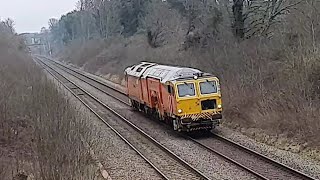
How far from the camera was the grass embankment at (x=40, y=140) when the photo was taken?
38.5ft

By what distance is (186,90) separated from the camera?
21016 mm

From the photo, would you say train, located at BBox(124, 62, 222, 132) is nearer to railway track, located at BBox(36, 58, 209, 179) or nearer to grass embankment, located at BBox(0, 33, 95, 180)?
railway track, located at BBox(36, 58, 209, 179)

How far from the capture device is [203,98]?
823 inches

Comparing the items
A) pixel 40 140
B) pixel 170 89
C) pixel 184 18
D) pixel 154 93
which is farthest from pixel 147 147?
pixel 184 18

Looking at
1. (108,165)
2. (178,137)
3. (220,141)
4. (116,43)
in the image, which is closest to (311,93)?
(220,141)

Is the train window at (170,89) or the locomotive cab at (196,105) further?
the train window at (170,89)

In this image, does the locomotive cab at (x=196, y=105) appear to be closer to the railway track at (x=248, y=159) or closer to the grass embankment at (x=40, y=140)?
the railway track at (x=248, y=159)

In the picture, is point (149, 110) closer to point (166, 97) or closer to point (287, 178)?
point (166, 97)

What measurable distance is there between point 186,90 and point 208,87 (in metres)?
0.95

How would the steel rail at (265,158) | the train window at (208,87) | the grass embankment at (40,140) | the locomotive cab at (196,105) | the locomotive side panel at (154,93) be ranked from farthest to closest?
the locomotive side panel at (154,93), the train window at (208,87), the locomotive cab at (196,105), the steel rail at (265,158), the grass embankment at (40,140)

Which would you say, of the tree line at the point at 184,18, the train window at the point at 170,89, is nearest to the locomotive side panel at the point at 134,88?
the train window at the point at 170,89

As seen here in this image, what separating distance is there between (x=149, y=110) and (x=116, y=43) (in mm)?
46160

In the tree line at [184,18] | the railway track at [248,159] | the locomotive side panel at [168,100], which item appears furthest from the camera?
the tree line at [184,18]

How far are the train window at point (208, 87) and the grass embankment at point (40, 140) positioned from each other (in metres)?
5.95
